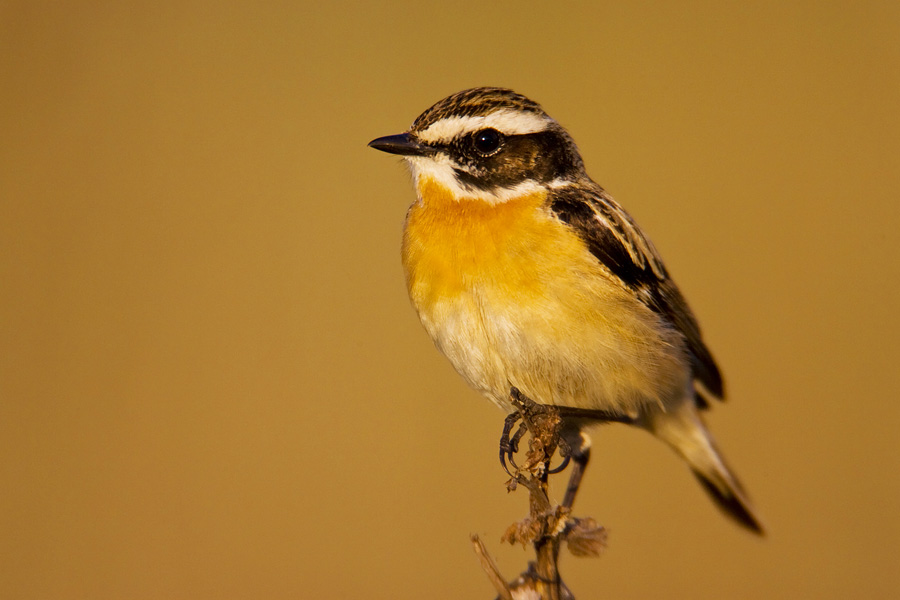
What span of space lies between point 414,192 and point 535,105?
0.56 meters

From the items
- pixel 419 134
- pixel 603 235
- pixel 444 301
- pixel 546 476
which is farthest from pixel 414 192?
pixel 546 476

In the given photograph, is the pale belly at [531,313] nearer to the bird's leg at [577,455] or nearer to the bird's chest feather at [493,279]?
the bird's chest feather at [493,279]

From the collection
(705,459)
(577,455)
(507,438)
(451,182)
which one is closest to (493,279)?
(451,182)

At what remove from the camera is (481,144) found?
2848mm

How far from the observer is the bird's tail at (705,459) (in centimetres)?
349

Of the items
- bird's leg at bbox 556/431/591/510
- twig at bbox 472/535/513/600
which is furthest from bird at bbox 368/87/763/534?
twig at bbox 472/535/513/600

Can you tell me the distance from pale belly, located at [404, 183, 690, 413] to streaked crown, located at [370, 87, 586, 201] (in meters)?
0.16

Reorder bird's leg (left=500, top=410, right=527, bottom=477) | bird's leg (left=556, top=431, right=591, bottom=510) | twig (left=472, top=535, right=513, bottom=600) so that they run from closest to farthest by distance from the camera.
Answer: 1. twig (left=472, top=535, right=513, bottom=600)
2. bird's leg (left=500, top=410, right=527, bottom=477)
3. bird's leg (left=556, top=431, right=591, bottom=510)

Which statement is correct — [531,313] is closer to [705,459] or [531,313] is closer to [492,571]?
[492,571]

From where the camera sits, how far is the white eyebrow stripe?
2.79m

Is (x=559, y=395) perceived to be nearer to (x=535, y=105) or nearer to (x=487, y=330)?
(x=487, y=330)

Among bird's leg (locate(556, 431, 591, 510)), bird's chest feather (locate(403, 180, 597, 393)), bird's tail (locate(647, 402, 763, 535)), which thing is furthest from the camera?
bird's tail (locate(647, 402, 763, 535))

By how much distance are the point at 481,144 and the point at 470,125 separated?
82 mm

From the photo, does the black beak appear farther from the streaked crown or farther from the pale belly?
the pale belly
